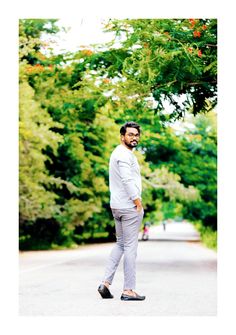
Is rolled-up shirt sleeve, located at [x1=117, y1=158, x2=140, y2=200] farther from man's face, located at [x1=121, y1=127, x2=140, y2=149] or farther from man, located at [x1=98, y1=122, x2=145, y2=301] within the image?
man's face, located at [x1=121, y1=127, x2=140, y2=149]

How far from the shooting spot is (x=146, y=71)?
31.2 feet

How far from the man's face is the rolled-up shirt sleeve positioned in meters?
0.21

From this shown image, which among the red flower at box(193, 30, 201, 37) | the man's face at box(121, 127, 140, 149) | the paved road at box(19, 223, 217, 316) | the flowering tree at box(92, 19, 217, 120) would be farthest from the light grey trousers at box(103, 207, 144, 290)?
the red flower at box(193, 30, 201, 37)

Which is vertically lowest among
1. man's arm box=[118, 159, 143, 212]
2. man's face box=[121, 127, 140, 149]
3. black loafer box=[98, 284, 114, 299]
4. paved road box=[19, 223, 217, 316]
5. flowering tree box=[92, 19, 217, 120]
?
paved road box=[19, 223, 217, 316]

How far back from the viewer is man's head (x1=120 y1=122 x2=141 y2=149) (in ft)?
24.3

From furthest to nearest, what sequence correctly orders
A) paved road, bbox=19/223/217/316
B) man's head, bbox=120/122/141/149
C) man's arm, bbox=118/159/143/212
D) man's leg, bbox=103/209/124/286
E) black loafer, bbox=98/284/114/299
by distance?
black loafer, bbox=98/284/114/299, man's leg, bbox=103/209/124/286, man's head, bbox=120/122/141/149, man's arm, bbox=118/159/143/212, paved road, bbox=19/223/217/316

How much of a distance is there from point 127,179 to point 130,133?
0.45m

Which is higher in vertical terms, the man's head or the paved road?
the man's head

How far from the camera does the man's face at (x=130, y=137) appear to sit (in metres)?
→ 7.42

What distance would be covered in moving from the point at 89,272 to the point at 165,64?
429cm
